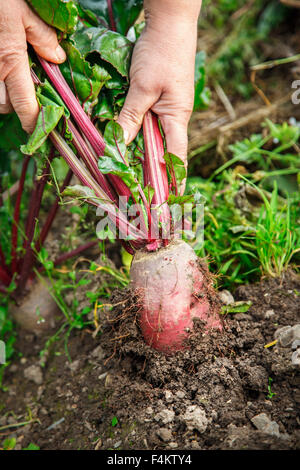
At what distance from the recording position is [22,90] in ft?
5.08

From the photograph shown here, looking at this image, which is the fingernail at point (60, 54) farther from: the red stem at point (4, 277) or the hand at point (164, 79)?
the red stem at point (4, 277)

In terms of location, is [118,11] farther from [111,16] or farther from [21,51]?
[21,51]

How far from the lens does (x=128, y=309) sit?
5.23 feet

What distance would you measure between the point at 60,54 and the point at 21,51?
0.19m

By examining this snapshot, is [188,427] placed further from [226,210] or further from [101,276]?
[226,210]

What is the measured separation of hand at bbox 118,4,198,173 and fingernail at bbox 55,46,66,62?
30 cm

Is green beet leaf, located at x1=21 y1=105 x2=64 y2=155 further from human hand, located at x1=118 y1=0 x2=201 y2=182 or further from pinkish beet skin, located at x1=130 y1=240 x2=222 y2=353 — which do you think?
pinkish beet skin, located at x1=130 y1=240 x2=222 y2=353

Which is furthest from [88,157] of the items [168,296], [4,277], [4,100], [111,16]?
[4,277]

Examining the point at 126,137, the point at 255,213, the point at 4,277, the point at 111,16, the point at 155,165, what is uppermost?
the point at 111,16

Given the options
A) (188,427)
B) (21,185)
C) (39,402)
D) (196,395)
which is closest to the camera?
(188,427)

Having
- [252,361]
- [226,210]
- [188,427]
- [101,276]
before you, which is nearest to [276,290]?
[252,361]

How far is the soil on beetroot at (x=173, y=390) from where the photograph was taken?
1.35 m

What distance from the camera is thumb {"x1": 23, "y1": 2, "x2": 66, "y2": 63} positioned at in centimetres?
155

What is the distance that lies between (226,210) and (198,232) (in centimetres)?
23
